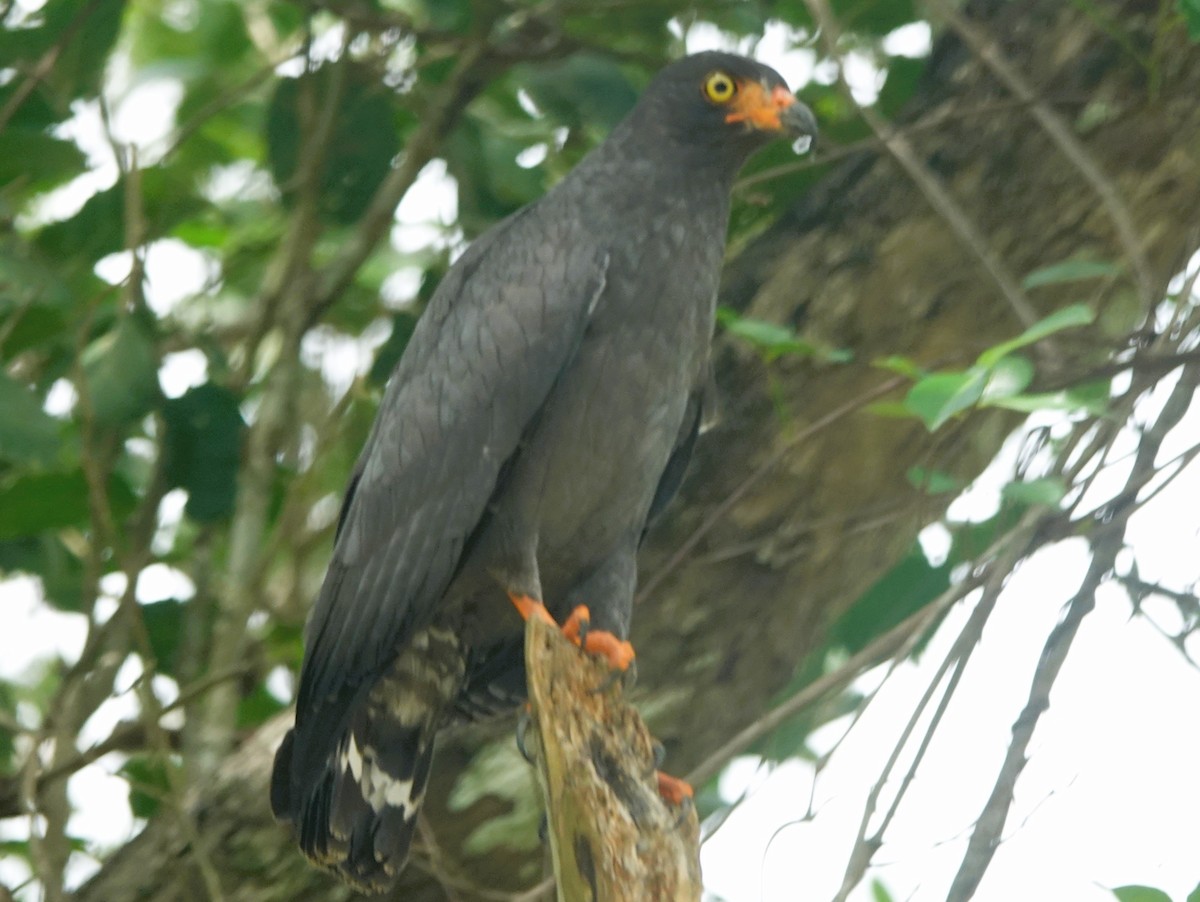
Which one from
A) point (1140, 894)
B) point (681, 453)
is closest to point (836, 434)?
point (681, 453)

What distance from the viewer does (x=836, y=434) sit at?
368 cm

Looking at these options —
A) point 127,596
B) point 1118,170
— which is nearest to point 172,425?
point 127,596

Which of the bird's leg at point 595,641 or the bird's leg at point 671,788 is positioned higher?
the bird's leg at point 595,641

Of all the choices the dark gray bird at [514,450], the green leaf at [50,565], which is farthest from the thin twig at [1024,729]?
the green leaf at [50,565]

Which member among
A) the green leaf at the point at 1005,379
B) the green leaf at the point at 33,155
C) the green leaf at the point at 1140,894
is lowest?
the green leaf at the point at 1140,894

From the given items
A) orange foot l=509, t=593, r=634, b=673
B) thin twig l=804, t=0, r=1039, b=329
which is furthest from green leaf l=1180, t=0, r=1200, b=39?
orange foot l=509, t=593, r=634, b=673

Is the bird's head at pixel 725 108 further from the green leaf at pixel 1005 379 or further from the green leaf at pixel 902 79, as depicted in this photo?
the green leaf at pixel 1005 379

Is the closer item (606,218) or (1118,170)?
(606,218)

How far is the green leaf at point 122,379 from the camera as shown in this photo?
3826 millimetres

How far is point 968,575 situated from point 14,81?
2999 mm

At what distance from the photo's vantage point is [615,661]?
3139 millimetres

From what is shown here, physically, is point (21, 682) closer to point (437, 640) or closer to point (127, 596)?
point (127, 596)

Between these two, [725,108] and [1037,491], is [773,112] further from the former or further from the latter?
[1037,491]

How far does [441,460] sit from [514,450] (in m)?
0.16
